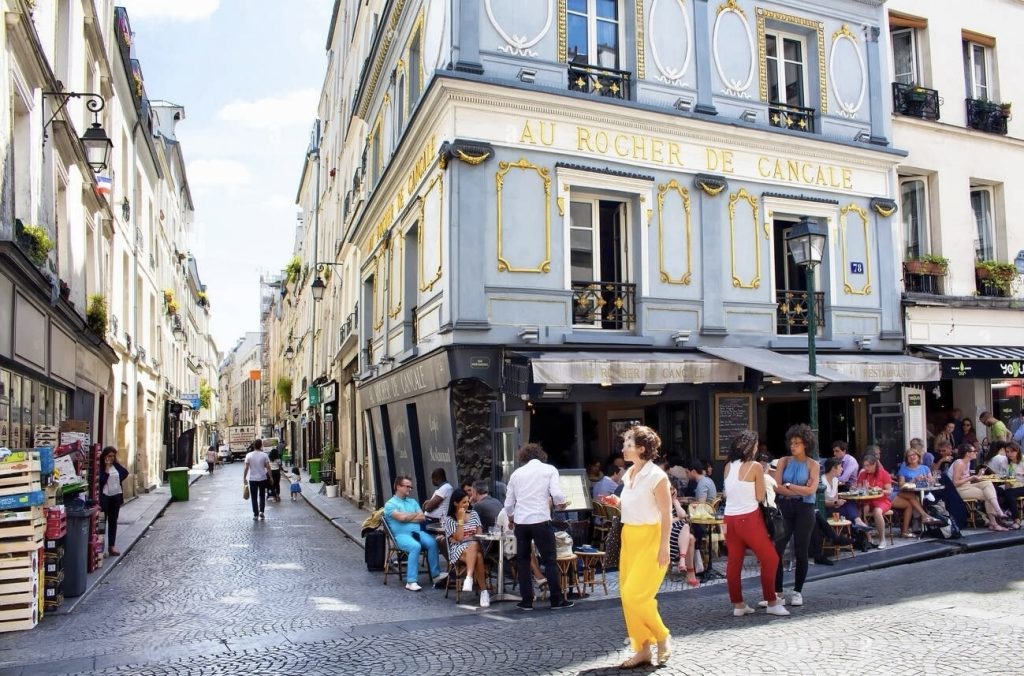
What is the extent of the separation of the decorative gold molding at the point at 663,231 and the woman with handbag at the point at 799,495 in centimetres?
475

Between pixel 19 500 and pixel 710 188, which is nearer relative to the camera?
pixel 19 500

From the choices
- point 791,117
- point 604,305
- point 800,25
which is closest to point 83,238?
point 604,305

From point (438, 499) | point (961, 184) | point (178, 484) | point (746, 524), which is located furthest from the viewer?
point (178, 484)

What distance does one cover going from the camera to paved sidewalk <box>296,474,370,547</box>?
49.4 ft

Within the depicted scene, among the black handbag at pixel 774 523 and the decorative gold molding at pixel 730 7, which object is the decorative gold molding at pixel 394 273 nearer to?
the decorative gold molding at pixel 730 7

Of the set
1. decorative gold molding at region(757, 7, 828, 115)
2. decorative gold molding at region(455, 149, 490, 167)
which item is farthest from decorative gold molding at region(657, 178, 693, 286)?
decorative gold molding at region(455, 149, 490, 167)

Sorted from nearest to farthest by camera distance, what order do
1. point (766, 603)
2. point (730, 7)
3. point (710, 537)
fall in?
point (766, 603)
point (710, 537)
point (730, 7)

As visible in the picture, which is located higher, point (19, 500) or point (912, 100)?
point (912, 100)

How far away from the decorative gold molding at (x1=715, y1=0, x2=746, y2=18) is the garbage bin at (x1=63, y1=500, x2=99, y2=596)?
37.1ft

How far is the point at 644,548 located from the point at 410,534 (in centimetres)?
461

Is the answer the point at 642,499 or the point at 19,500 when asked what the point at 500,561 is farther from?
the point at 19,500

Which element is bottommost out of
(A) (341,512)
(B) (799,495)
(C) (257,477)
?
(A) (341,512)

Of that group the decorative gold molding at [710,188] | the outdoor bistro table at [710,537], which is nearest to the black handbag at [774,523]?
the outdoor bistro table at [710,537]

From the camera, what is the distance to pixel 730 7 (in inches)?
525
